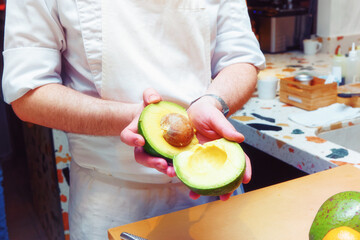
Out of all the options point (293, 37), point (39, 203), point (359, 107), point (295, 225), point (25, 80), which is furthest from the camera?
point (293, 37)

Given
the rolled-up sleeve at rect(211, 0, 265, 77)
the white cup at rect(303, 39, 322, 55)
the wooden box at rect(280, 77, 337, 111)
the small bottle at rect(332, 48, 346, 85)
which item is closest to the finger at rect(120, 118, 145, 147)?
the rolled-up sleeve at rect(211, 0, 265, 77)

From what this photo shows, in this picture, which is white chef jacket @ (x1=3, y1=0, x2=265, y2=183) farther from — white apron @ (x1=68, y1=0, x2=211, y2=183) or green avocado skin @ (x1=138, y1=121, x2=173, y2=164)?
green avocado skin @ (x1=138, y1=121, x2=173, y2=164)

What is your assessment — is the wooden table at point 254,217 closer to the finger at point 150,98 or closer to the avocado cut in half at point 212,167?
the avocado cut in half at point 212,167

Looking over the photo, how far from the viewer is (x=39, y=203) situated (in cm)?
258

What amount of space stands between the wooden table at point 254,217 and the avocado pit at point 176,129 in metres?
0.16

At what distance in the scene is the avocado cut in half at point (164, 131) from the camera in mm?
787

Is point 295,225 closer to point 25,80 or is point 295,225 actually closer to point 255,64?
point 255,64

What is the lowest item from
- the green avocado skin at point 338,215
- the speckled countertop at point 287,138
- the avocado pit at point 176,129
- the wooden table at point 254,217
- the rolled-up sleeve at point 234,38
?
the speckled countertop at point 287,138

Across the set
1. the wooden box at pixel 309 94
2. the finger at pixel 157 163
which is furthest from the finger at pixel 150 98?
the wooden box at pixel 309 94

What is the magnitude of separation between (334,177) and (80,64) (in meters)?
0.65

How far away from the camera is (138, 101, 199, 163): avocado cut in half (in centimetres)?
79

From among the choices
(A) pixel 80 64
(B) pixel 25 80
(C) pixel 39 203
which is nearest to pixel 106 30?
(A) pixel 80 64

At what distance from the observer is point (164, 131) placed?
0.81 meters

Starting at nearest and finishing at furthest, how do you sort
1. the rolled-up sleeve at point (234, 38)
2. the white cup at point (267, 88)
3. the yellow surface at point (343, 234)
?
the yellow surface at point (343, 234) < the rolled-up sleeve at point (234, 38) < the white cup at point (267, 88)
